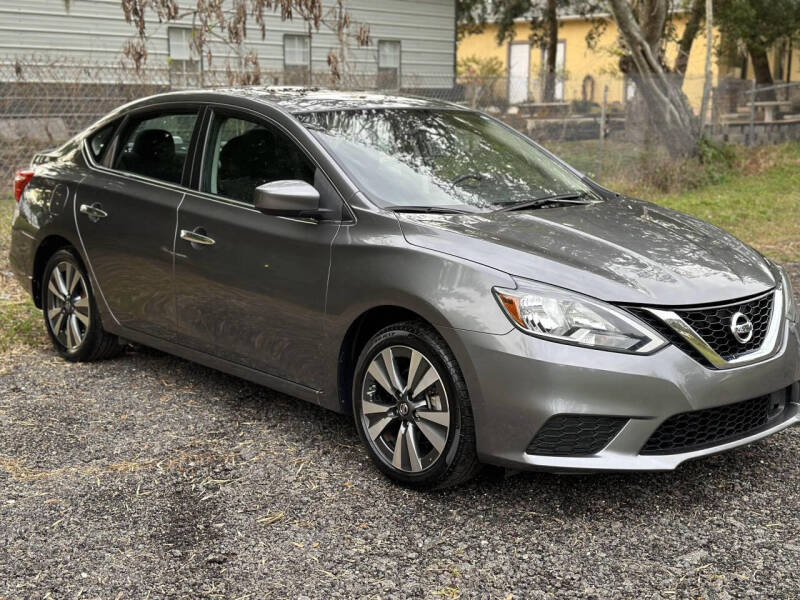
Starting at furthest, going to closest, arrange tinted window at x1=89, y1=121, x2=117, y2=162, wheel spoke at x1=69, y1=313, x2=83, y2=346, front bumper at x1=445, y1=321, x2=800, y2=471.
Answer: wheel spoke at x1=69, y1=313, x2=83, y2=346 → tinted window at x1=89, y1=121, x2=117, y2=162 → front bumper at x1=445, y1=321, x2=800, y2=471

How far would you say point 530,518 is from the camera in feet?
12.9

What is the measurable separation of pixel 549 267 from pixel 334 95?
2.00 metres

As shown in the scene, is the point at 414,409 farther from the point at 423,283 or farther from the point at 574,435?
the point at 574,435

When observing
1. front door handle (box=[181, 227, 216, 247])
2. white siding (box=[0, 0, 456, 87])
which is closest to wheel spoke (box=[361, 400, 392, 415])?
front door handle (box=[181, 227, 216, 247])

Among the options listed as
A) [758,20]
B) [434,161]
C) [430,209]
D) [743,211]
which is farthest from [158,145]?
[758,20]

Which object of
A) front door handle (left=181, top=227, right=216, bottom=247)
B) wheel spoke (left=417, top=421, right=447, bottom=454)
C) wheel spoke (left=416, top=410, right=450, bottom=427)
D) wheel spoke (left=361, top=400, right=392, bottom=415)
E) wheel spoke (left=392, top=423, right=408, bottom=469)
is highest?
front door handle (left=181, top=227, right=216, bottom=247)

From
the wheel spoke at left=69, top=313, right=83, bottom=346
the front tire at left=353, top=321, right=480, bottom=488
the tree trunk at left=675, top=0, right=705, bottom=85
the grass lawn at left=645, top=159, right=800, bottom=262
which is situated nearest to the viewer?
the front tire at left=353, top=321, right=480, bottom=488

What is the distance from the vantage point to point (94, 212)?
18.7 ft

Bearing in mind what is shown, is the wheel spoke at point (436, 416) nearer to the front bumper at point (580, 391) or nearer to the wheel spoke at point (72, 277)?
the front bumper at point (580, 391)

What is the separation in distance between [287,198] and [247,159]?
76cm

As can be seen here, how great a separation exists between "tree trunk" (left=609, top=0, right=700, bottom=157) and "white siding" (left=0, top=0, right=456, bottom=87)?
13.7 feet

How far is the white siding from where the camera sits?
17547 mm

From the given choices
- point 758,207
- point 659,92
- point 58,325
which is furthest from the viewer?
point 659,92

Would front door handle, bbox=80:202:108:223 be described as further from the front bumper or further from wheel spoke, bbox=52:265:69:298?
the front bumper
